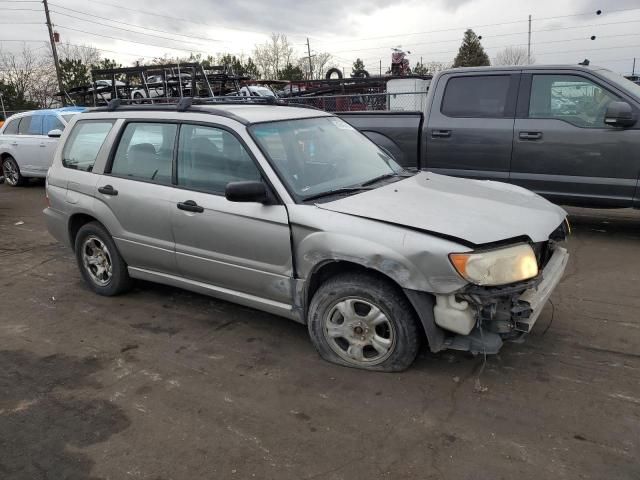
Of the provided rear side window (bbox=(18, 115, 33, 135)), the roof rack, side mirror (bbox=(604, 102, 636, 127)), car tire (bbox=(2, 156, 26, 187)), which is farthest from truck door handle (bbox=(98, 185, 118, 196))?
car tire (bbox=(2, 156, 26, 187))

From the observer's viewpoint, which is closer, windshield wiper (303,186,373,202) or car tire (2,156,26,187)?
windshield wiper (303,186,373,202)

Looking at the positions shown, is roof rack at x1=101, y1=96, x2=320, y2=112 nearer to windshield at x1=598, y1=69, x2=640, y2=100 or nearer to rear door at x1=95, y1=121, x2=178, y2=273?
rear door at x1=95, y1=121, x2=178, y2=273

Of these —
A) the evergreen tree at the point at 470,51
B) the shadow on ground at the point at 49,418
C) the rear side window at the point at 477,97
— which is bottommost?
the shadow on ground at the point at 49,418

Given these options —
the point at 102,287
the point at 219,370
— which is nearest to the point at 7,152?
the point at 102,287

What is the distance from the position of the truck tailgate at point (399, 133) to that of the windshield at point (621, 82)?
7.07ft

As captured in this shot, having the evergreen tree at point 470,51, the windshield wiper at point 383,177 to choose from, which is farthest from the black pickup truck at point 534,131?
the evergreen tree at point 470,51

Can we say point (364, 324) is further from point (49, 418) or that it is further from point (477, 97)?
point (477, 97)

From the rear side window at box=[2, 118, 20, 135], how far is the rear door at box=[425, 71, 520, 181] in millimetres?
9794

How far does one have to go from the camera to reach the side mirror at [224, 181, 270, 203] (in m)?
3.49

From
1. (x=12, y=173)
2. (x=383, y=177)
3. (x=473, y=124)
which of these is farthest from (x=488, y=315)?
(x=12, y=173)

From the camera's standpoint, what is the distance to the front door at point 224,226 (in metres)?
3.68

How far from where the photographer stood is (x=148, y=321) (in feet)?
14.7

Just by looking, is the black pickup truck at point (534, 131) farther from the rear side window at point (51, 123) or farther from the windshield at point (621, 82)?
the rear side window at point (51, 123)

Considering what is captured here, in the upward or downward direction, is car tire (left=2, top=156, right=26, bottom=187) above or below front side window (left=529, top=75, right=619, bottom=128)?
below
